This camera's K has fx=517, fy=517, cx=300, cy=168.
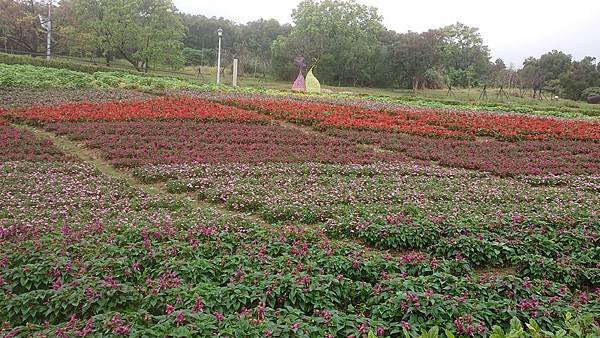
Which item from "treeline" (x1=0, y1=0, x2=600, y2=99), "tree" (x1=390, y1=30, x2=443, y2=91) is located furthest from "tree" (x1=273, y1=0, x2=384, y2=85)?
"tree" (x1=390, y1=30, x2=443, y2=91)

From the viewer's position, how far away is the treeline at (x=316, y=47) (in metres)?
41.3

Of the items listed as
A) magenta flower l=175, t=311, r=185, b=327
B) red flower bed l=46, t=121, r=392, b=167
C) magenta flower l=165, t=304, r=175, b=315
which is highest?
red flower bed l=46, t=121, r=392, b=167

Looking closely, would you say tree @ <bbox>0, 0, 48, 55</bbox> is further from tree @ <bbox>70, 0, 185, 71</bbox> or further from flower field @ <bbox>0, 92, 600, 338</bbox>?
flower field @ <bbox>0, 92, 600, 338</bbox>

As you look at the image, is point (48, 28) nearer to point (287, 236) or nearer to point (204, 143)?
point (204, 143)

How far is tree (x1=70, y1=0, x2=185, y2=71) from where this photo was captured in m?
40.8

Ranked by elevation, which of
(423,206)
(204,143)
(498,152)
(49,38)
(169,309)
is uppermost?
(49,38)

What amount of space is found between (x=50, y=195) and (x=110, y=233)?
2.37 meters

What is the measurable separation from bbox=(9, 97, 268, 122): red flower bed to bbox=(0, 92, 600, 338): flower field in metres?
0.89

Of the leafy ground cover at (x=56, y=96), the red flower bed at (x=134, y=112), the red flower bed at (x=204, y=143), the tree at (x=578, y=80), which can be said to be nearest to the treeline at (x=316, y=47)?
the tree at (x=578, y=80)

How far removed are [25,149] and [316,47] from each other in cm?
3729

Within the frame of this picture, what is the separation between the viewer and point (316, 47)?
45.7 meters

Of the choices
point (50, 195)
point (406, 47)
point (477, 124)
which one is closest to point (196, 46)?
point (406, 47)

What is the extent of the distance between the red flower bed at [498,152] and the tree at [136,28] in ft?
98.6

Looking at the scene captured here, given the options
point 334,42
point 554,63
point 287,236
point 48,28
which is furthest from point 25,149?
point 554,63
